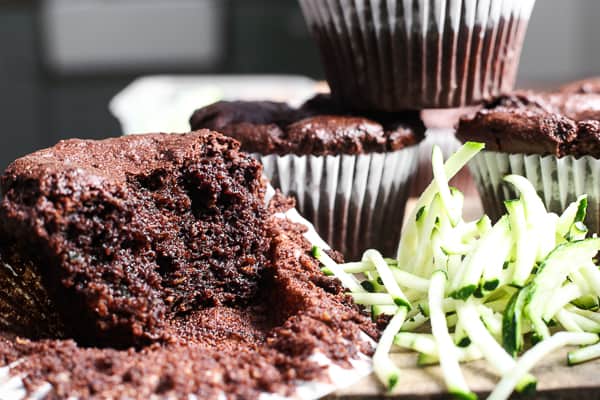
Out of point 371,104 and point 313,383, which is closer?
point 313,383

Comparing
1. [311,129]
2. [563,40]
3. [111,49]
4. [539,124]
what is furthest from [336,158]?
[563,40]

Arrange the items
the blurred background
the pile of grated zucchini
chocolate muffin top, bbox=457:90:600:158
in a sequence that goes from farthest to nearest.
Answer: the blurred background < chocolate muffin top, bbox=457:90:600:158 < the pile of grated zucchini

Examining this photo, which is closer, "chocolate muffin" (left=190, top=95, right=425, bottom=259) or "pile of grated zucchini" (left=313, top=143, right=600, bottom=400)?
"pile of grated zucchini" (left=313, top=143, right=600, bottom=400)

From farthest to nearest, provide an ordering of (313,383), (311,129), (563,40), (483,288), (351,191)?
(563,40)
(351,191)
(311,129)
(483,288)
(313,383)

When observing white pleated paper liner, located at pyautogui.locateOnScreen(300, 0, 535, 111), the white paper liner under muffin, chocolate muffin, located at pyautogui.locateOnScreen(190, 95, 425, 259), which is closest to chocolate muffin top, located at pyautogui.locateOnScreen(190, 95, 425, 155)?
chocolate muffin, located at pyautogui.locateOnScreen(190, 95, 425, 259)

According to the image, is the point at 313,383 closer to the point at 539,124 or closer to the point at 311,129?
the point at 311,129

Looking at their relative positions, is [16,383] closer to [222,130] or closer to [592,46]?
[222,130]

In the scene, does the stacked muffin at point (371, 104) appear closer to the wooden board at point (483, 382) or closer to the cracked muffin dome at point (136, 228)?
the cracked muffin dome at point (136, 228)

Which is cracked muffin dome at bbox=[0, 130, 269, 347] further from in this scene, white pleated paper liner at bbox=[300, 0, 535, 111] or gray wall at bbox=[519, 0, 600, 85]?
gray wall at bbox=[519, 0, 600, 85]
